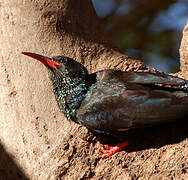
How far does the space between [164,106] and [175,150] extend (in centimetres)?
31

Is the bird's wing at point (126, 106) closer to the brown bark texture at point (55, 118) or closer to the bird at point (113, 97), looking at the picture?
the bird at point (113, 97)

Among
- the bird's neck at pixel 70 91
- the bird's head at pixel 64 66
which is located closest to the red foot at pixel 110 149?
the bird's neck at pixel 70 91

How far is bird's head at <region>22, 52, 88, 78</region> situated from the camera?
266cm

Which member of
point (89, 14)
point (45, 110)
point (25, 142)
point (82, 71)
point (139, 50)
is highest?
point (89, 14)

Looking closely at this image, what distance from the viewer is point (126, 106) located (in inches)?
97.7

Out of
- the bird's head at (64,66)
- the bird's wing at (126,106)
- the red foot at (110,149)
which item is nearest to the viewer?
the bird's wing at (126,106)

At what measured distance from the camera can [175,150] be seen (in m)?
2.38

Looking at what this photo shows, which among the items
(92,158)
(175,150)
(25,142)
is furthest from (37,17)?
(175,150)

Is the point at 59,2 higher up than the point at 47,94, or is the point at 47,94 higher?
the point at 59,2

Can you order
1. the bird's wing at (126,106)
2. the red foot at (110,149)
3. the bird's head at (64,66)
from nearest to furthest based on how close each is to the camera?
the bird's wing at (126,106)
the red foot at (110,149)
the bird's head at (64,66)

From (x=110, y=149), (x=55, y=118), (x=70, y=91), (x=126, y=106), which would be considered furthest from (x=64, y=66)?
(x=110, y=149)

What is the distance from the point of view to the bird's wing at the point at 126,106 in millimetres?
2373

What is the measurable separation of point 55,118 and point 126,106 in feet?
1.83

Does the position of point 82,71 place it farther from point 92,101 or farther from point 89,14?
point 89,14
